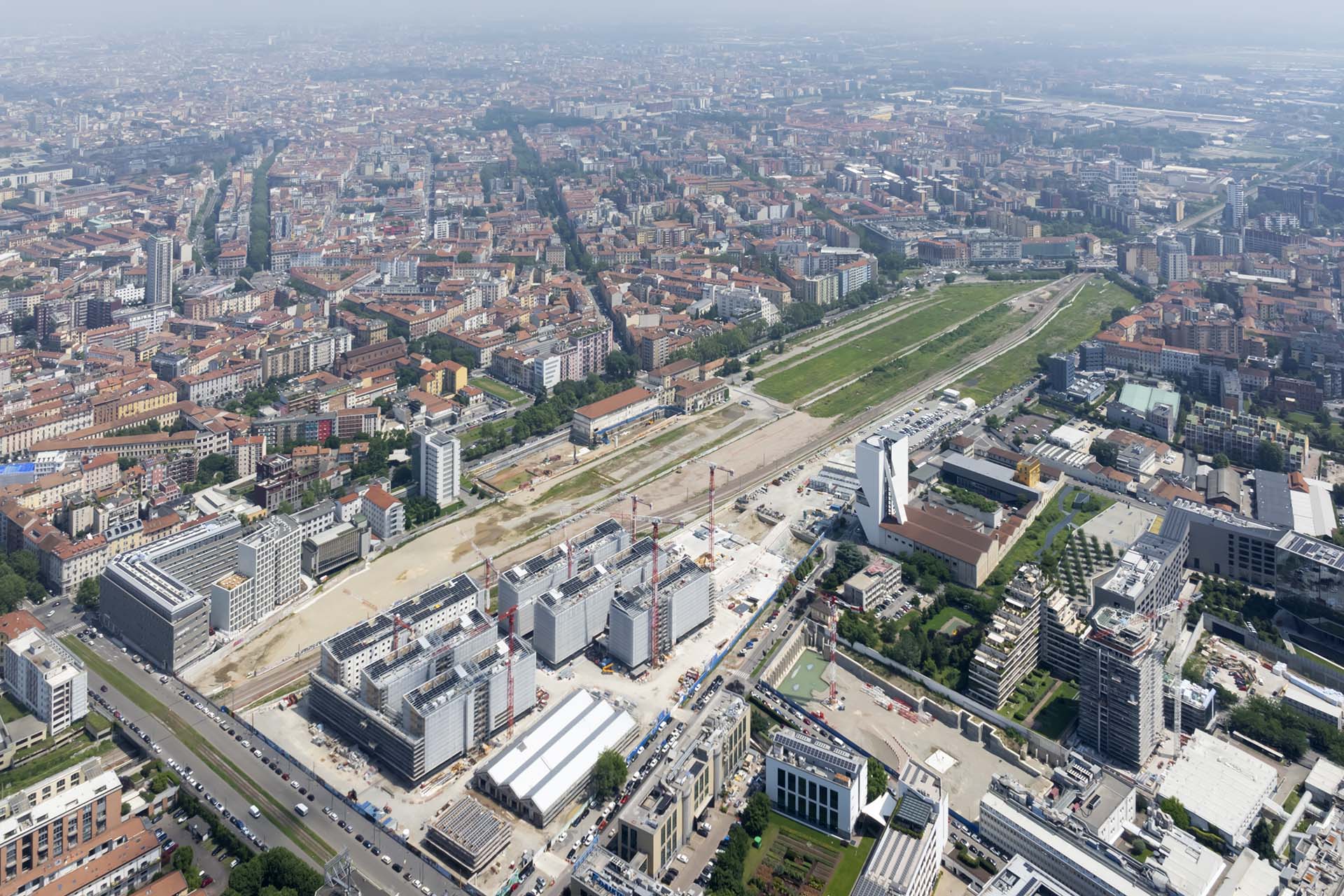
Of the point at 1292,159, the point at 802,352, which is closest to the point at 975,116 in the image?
the point at 1292,159

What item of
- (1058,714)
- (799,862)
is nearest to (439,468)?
(799,862)

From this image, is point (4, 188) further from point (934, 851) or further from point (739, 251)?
point (934, 851)

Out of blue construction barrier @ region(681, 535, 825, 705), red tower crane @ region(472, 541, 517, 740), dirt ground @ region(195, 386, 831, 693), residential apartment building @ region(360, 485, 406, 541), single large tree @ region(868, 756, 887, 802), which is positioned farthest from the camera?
residential apartment building @ region(360, 485, 406, 541)

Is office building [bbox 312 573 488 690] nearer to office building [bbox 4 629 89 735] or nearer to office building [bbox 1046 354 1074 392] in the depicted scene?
office building [bbox 4 629 89 735]

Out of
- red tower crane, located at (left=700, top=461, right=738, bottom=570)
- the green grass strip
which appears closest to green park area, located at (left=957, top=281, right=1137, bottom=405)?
red tower crane, located at (left=700, top=461, right=738, bottom=570)

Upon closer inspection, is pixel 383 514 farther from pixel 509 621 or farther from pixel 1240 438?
pixel 1240 438

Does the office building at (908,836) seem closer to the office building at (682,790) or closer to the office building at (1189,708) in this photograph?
the office building at (682,790)
